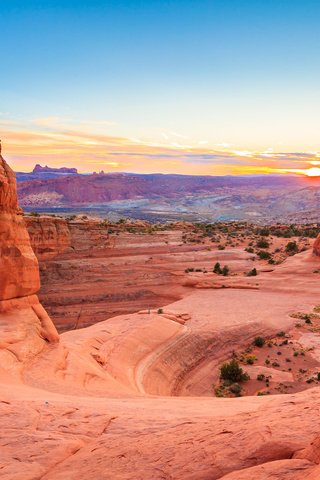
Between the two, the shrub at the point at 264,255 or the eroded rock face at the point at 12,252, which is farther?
the shrub at the point at 264,255

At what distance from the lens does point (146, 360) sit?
16.8 m

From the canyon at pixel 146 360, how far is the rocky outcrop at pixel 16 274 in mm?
44

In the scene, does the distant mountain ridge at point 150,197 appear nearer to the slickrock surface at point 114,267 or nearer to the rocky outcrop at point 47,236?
the slickrock surface at point 114,267

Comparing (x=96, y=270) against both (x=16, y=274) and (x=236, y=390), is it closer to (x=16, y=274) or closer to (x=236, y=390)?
(x=236, y=390)

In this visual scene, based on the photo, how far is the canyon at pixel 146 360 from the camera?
5.86 metres

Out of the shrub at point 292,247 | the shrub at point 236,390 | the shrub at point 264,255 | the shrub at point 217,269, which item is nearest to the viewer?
the shrub at point 236,390

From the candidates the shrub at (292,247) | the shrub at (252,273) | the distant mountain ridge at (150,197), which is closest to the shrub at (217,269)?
the shrub at (252,273)

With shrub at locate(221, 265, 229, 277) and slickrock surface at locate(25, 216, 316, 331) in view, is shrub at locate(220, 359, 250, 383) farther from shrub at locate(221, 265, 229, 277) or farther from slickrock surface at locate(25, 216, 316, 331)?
shrub at locate(221, 265, 229, 277)

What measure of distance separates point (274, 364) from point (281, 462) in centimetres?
1444

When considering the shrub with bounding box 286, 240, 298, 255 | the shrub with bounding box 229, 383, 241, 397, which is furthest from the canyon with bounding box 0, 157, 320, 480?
the shrub with bounding box 286, 240, 298, 255

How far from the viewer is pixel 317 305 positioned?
26.7m

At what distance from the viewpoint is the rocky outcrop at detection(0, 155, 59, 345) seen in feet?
45.6

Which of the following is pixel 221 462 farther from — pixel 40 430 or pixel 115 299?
pixel 115 299

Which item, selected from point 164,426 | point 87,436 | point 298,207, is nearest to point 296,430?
point 164,426
